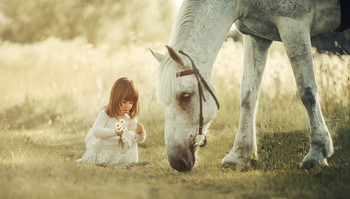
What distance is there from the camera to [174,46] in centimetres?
348

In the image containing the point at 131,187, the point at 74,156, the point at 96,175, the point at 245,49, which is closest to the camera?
the point at 131,187

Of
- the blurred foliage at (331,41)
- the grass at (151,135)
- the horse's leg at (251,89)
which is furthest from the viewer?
the blurred foliage at (331,41)

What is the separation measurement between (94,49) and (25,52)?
6.50 feet

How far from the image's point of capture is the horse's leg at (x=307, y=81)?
3609 mm

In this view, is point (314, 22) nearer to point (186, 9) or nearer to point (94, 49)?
point (186, 9)

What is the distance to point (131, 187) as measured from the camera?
8.95 ft

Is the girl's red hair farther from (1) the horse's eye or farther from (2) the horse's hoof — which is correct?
(2) the horse's hoof

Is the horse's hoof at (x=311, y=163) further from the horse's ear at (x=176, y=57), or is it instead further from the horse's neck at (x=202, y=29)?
the horse's ear at (x=176, y=57)

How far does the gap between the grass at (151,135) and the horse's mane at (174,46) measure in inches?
30.5

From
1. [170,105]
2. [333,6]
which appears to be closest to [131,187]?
[170,105]

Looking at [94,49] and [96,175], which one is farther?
[94,49]

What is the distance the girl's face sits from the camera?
380 centimetres

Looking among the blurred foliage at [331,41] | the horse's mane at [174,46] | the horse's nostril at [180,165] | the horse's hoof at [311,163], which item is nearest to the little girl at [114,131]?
the horse's mane at [174,46]

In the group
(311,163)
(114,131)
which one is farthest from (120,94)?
(311,163)
